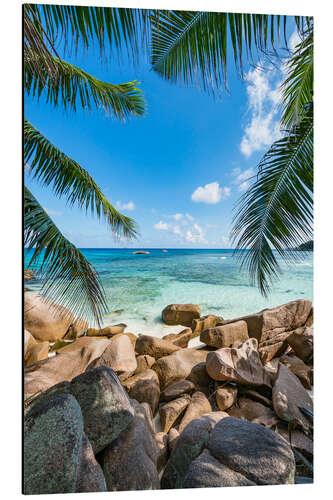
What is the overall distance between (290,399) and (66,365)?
5.53 feet

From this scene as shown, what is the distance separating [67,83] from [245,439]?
240 centimetres

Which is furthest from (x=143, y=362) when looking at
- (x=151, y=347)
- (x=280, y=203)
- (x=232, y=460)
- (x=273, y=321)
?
(x=280, y=203)

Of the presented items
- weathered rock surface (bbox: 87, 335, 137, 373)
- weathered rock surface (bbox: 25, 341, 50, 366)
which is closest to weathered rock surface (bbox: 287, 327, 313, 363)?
weathered rock surface (bbox: 87, 335, 137, 373)

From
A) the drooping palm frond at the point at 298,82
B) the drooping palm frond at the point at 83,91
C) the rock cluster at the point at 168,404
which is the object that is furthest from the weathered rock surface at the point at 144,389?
the drooping palm frond at the point at 298,82

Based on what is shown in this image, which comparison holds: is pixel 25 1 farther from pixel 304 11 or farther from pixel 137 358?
pixel 137 358

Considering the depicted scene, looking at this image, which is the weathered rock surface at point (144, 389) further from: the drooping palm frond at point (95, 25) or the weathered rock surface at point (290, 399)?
the drooping palm frond at point (95, 25)

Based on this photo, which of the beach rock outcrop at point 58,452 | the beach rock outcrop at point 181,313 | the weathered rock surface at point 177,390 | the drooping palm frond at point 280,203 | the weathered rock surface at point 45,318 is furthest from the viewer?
the beach rock outcrop at point 181,313

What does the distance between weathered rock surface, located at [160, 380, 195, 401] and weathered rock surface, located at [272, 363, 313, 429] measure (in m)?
0.62

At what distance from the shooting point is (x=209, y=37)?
54.6 inches

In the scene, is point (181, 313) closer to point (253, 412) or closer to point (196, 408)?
point (196, 408)

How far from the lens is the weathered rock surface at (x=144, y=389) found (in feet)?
5.62

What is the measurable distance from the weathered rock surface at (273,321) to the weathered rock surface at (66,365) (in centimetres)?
140

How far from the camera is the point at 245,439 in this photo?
1257 millimetres
